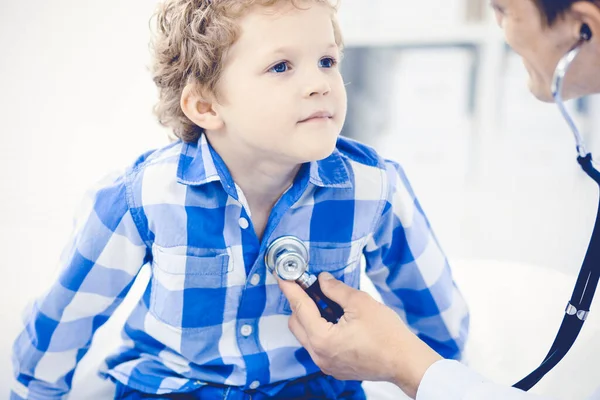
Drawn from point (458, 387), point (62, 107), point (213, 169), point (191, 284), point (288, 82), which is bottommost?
point (458, 387)

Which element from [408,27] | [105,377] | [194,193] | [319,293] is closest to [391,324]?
[319,293]

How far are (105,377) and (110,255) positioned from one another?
0.83 ft

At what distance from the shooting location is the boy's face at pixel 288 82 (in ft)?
3.00

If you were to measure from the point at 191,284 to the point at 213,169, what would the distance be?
0.17 m

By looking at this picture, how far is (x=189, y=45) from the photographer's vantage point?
100 centimetres

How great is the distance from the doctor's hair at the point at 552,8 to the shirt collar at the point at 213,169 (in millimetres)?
383

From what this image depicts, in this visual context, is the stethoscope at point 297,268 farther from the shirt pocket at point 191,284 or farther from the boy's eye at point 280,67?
the boy's eye at point 280,67

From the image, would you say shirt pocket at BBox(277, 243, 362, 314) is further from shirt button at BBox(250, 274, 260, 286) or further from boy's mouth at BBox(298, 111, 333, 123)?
boy's mouth at BBox(298, 111, 333, 123)

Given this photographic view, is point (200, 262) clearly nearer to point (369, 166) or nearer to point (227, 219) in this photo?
point (227, 219)

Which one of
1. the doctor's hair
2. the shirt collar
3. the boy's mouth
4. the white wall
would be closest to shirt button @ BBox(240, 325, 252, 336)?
the shirt collar

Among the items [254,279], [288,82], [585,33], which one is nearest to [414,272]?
[254,279]

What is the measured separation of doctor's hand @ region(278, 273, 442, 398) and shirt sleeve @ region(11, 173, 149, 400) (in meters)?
0.25

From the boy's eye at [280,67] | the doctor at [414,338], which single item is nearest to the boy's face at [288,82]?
the boy's eye at [280,67]

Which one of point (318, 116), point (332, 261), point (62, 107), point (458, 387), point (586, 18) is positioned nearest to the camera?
point (586, 18)
